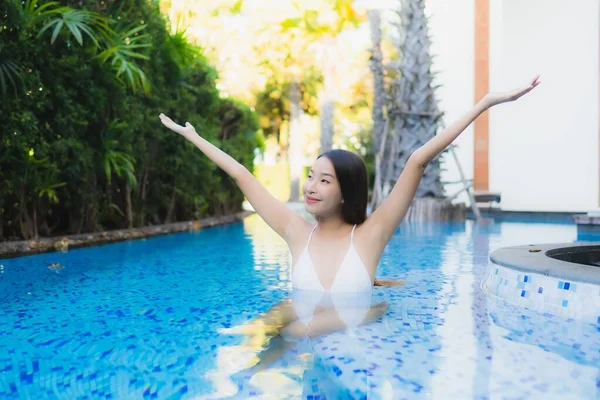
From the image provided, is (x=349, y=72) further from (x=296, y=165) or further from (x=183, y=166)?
(x=183, y=166)

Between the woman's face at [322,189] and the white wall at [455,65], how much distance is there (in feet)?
42.0

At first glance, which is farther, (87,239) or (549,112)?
(549,112)

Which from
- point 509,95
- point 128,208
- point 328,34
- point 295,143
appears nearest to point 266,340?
point 509,95

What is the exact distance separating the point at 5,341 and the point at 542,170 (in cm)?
1244

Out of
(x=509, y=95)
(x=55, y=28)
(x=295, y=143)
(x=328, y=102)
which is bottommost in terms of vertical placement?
(x=509, y=95)

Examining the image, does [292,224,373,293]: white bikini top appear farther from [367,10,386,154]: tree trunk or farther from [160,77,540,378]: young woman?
[367,10,386,154]: tree trunk

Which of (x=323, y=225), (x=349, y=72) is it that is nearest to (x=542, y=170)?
(x=323, y=225)

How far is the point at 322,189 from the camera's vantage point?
3049mm

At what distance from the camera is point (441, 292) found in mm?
4535

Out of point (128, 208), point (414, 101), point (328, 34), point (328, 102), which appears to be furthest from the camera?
point (328, 34)

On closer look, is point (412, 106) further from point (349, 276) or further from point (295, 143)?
point (295, 143)

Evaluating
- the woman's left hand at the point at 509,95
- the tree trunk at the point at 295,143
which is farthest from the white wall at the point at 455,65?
the woman's left hand at the point at 509,95

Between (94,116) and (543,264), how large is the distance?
→ 214 inches

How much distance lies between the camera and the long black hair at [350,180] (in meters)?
3.04
